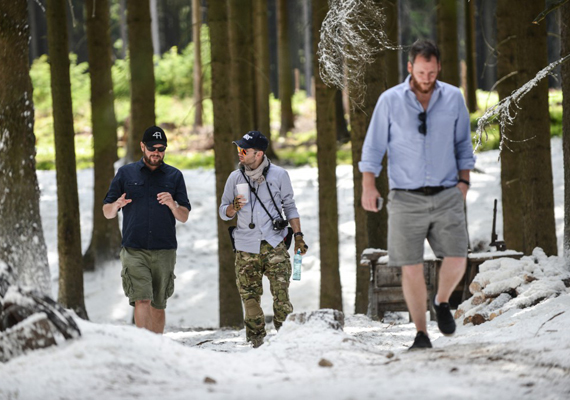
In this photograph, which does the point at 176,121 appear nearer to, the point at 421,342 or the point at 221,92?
the point at 221,92

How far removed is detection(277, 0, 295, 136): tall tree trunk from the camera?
23.8 metres

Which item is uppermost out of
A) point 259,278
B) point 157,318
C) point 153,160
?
point 153,160

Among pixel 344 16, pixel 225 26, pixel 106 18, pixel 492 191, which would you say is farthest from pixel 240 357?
pixel 492 191

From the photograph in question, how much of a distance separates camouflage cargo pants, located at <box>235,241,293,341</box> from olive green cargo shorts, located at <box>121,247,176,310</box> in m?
0.65

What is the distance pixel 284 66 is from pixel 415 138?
20.6 metres

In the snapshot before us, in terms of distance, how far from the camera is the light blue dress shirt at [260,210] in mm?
7371

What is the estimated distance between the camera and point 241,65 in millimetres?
15773

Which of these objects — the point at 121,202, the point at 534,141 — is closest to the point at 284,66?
the point at 534,141

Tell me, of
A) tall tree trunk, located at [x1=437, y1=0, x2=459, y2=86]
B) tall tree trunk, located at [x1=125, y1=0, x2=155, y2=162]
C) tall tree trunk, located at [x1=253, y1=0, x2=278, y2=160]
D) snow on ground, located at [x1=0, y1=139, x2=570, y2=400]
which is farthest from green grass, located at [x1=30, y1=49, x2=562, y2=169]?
snow on ground, located at [x1=0, y1=139, x2=570, y2=400]

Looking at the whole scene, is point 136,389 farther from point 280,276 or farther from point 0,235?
point 0,235

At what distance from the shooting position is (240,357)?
5.46m

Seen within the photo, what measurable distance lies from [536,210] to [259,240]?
427 centimetres

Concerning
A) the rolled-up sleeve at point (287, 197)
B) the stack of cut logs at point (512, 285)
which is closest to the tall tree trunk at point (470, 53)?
the stack of cut logs at point (512, 285)

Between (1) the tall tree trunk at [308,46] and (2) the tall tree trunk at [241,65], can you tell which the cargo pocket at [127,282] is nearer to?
(2) the tall tree trunk at [241,65]
